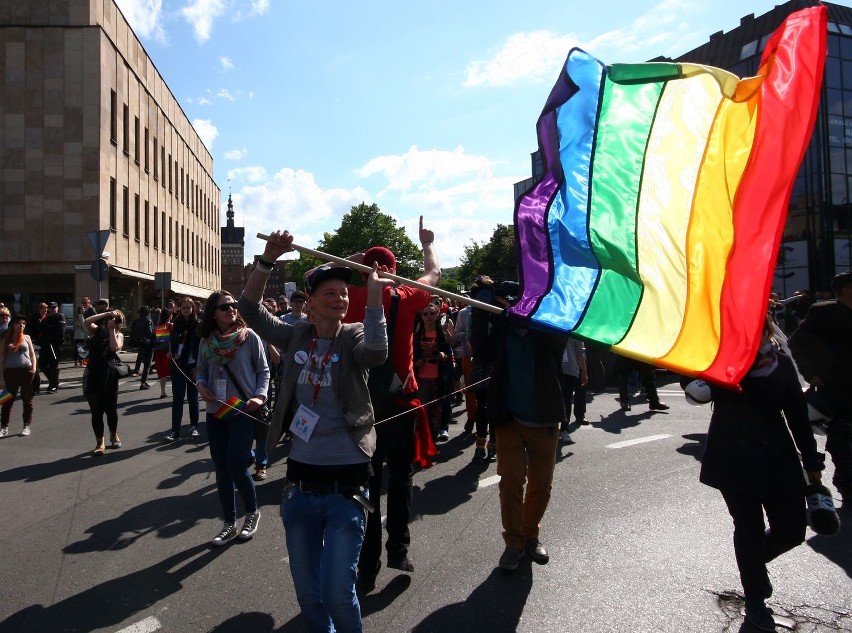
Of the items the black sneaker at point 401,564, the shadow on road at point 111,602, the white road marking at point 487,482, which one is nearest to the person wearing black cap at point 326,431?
the black sneaker at point 401,564

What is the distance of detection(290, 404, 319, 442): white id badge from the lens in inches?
115

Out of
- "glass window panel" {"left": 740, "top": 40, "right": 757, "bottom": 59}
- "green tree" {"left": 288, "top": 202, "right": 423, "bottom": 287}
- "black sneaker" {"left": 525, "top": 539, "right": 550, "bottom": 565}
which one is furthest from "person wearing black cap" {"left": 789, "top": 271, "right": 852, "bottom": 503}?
"green tree" {"left": 288, "top": 202, "right": 423, "bottom": 287}

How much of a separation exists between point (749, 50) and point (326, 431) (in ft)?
134

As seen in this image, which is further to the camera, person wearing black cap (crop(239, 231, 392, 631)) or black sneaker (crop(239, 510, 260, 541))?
black sneaker (crop(239, 510, 260, 541))

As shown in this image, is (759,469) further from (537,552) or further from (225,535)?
(225,535)

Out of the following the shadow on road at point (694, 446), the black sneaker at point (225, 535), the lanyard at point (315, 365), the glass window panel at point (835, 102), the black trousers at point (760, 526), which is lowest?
the black sneaker at point (225, 535)

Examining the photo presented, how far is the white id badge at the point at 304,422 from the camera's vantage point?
2.93m

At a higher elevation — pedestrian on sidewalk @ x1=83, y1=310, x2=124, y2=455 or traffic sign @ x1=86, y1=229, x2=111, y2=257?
traffic sign @ x1=86, y1=229, x2=111, y2=257

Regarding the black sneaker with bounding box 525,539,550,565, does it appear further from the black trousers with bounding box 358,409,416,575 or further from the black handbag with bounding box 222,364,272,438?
the black handbag with bounding box 222,364,272,438

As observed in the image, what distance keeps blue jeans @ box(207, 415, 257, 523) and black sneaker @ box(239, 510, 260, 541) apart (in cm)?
4

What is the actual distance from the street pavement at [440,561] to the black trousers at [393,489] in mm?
215

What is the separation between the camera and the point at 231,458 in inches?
187

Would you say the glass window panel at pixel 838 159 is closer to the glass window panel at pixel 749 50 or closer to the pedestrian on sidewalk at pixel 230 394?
the glass window panel at pixel 749 50

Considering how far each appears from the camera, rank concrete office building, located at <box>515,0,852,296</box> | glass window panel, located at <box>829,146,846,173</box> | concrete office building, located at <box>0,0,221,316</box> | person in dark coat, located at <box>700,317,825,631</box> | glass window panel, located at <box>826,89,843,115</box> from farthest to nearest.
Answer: glass window panel, located at <box>829,146,846,173</box>
glass window panel, located at <box>826,89,843,115</box>
concrete office building, located at <box>515,0,852,296</box>
concrete office building, located at <box>0,0,221,316</box>
person in dark coat, located at <box>700,317,825,631</box>
